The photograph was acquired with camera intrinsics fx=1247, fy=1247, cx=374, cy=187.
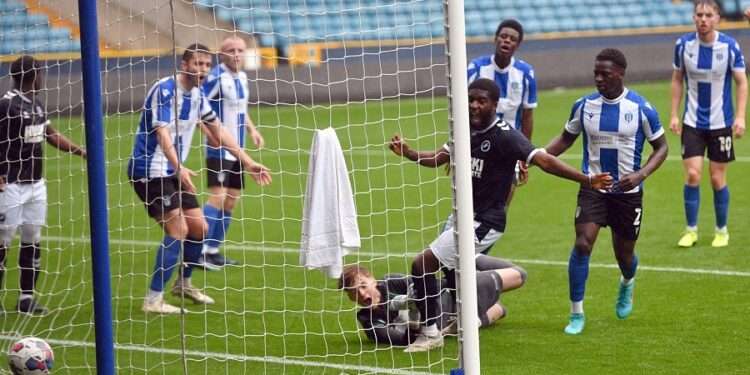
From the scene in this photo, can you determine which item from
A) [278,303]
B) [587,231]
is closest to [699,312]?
[587,231]

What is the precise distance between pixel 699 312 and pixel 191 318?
3.60 meters

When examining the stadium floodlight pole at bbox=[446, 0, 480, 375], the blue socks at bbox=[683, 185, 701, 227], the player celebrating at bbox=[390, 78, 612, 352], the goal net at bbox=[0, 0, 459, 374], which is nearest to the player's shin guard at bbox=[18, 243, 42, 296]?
the goal net at bbox=[0, 0, 459, 374]

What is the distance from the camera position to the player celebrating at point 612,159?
8109 mm

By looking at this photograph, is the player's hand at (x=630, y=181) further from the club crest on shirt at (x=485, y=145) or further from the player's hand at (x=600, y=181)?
the club crest on shirt at (x=485, y=145)

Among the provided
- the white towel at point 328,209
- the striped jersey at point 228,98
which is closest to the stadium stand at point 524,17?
the striped jersey at point 228,98

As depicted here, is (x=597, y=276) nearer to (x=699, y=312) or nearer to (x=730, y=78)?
(x=699, y=312)

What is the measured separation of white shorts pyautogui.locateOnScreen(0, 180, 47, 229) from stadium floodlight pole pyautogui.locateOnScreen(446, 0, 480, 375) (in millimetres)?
4460

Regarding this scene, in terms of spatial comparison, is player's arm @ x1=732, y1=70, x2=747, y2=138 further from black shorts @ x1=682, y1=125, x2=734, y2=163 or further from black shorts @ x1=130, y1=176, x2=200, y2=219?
black shorts @ x1=130, y1=176, x2=200, y2=219

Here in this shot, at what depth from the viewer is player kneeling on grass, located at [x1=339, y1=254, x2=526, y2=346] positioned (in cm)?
787

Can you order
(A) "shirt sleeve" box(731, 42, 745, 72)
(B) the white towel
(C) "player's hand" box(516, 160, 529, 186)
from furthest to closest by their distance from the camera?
(A) "shirt sleeve" box(731, 42, 745, 72) < (C) "player's hand" box(516, 160, 529, 186) < (B) the white towel

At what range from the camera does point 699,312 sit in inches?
334

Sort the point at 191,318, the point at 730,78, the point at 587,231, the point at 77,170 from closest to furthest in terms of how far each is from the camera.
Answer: the point at 587,231
the point at 191,318
the point at 730,78
the point at 77,170

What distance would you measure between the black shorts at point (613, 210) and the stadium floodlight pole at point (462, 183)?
2420 mm

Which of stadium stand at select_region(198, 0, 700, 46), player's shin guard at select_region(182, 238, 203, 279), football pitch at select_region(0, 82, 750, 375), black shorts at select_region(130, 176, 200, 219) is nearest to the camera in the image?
football pitch at select_region(0, 82, 750, 375)
